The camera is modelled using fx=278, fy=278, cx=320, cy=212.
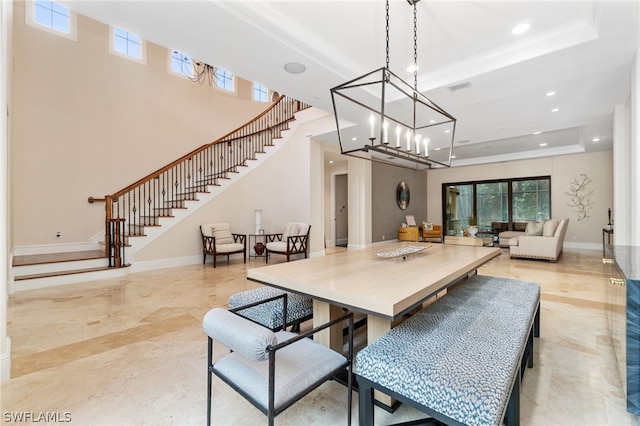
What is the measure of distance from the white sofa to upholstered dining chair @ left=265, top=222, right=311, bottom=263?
487cm

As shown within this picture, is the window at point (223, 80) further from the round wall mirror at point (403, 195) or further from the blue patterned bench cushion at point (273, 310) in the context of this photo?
the blue patterned bench cushion at point (273, 310)

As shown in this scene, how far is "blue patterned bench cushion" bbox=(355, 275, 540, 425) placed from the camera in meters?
1.01

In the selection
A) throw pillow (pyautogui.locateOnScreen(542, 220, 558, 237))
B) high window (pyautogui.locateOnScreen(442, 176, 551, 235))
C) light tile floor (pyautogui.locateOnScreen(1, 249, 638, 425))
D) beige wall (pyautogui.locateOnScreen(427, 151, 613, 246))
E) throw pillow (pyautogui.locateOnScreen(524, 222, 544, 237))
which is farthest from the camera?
high window (pyautogui.locateOnScreen(442, 176, 551, 235))

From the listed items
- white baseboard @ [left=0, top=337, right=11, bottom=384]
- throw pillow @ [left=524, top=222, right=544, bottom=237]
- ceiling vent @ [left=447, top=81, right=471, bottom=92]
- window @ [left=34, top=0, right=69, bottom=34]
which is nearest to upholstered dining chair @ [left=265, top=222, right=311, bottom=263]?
ceiling vent @ [left=447, top=81, right=471, bottom=92]

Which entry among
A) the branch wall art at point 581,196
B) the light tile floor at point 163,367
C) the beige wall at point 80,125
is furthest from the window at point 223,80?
the branch wall art at point 581,196

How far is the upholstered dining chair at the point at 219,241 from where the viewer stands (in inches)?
222

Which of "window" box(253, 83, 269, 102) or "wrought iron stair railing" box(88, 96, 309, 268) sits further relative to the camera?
"window" box(253, 83, 269, 102)

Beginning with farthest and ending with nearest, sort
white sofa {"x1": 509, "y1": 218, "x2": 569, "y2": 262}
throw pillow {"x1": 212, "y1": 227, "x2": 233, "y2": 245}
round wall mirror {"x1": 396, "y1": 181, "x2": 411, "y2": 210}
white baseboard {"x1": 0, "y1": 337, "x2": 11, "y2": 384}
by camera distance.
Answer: round wall mirror {"x1": 396, "y1": 181, "x2": 411, "y2": 210} < throw pillow {"x1": 212, "y1": 227, "x2": 233, "y2": 245} < white sofa {"x1": 509, "y1": 218, "x2": 569, "y2": 262} < white baseboard {"x1": 0, "y1": 337, "x2": 11, "y2": 384}

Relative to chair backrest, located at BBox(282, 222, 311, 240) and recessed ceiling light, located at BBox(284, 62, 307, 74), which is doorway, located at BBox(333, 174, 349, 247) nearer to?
chair backrest, located at BBox(282, 222, 311, 240)

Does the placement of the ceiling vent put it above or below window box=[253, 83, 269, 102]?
below

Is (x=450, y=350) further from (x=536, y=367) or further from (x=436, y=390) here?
(x=536, y=367)

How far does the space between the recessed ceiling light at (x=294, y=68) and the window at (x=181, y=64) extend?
522 cm

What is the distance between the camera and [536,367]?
208cm

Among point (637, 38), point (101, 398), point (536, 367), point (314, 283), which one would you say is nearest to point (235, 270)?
point (101, 398)
